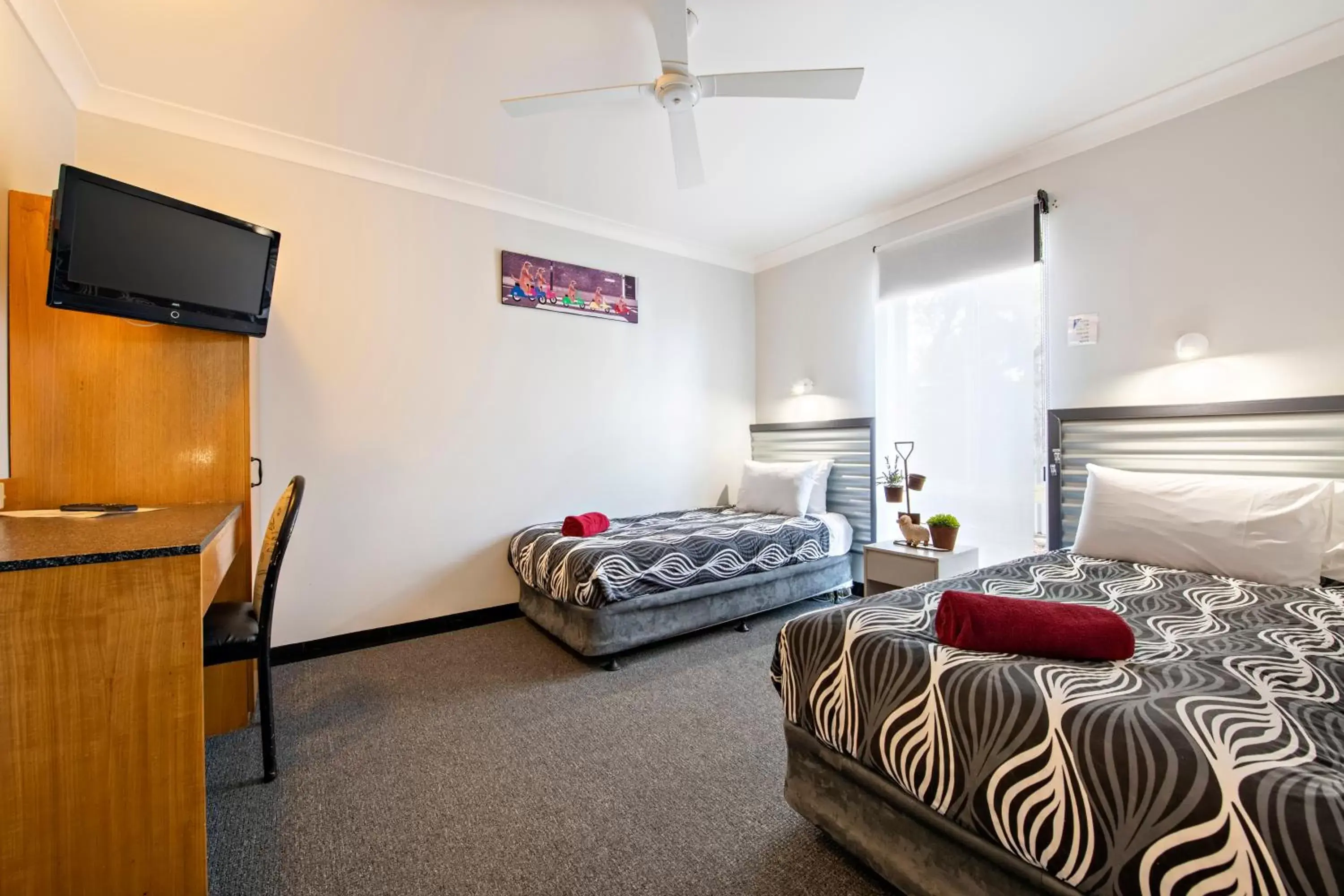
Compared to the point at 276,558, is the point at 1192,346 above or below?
above

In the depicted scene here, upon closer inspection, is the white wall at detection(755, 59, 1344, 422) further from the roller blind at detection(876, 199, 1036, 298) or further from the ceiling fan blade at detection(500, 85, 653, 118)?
the ceiling fan blade at detection(500, 85, 653, 118)

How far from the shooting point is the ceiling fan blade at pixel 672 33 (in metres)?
1.83

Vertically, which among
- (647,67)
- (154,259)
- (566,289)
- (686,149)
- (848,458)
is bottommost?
(848,458)

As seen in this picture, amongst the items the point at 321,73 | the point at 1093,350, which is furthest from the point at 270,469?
the point at 1093,350

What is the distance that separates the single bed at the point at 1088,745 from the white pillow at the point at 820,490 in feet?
6.95

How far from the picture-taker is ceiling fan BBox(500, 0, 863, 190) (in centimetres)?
199

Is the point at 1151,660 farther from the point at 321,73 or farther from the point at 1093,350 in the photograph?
the point at 321,73

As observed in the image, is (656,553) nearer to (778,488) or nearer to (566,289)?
(778,488)

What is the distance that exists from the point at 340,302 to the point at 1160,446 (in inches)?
174

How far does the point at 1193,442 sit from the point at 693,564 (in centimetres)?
250

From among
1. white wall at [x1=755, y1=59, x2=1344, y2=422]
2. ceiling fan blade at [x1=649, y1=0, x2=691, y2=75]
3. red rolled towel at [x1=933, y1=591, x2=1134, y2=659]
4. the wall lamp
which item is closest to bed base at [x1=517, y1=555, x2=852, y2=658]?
red rolled towel at [x1=933, y1=591, x2=1134, y2=659]

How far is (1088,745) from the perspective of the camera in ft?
3.17

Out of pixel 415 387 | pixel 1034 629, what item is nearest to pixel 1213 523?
pixel 1034 629

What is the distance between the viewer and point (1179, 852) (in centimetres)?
82
